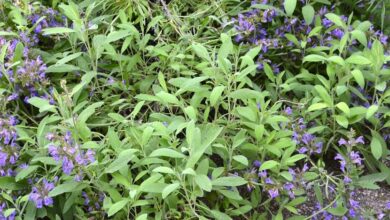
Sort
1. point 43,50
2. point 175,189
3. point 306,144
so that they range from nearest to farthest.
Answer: point 175,189 → point 306,144 → point 43,50

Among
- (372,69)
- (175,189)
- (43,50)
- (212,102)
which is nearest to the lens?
(175,189)

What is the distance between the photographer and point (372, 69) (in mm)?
2734

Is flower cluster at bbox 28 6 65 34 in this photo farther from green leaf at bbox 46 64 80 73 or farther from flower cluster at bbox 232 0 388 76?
flower cluster at bbox 232 0 388 76

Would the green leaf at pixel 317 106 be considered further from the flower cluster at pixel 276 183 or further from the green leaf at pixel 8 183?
the green leaf at pixel 8 183

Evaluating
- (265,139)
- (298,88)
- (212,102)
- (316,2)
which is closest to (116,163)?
(212,102)

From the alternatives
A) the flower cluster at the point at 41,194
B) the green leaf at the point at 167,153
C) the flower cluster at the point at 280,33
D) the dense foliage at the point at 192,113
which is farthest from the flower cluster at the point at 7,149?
the flower cluster at the point at 280,33

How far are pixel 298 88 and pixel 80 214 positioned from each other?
1.14 meters

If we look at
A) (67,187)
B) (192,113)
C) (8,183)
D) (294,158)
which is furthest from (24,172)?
(294,158)

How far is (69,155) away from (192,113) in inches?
19.6

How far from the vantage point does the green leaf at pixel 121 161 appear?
221 cm

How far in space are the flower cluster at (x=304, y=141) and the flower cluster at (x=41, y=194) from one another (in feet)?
3.24

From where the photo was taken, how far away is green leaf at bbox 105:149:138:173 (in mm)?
2215

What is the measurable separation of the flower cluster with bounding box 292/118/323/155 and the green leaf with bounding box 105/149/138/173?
0.70 meters

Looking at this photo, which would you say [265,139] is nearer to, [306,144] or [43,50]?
[306,144]
